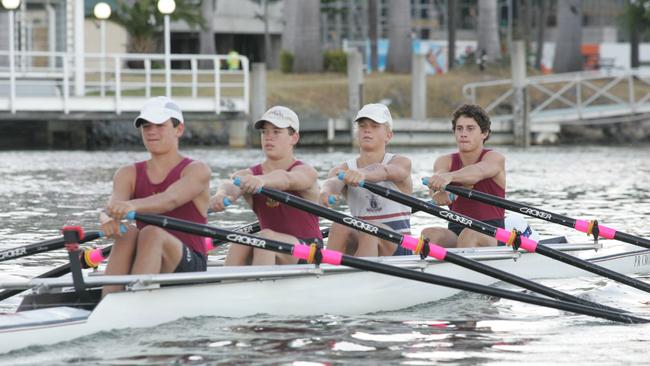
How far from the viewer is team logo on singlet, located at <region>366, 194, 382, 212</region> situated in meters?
11.3

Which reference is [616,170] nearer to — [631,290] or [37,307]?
[631,290]

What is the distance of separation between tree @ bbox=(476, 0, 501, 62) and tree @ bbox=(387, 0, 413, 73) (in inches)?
97.9

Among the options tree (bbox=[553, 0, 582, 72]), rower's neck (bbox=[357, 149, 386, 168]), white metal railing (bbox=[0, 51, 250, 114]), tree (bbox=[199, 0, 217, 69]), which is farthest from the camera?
tree (bbox=[199, 0, 217, 69])

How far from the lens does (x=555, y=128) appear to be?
130 feet

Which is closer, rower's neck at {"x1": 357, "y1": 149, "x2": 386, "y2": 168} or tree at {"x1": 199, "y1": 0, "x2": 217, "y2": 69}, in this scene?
rower's neck at {"x1": 357, "y1": 149, "x2": 386, "y2": 168}

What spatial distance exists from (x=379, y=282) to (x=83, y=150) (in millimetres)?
25694

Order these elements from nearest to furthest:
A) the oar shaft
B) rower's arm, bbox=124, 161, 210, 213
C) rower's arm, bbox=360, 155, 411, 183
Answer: rower's arm, bbox=124, 161, 210, 213
rower's arm, bbox=360, 155, 411, 183
the oar shaft

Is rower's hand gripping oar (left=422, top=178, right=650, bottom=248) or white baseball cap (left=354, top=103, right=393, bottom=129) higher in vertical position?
white baseball cap (left=354, top=103, right=393, bottom=129)

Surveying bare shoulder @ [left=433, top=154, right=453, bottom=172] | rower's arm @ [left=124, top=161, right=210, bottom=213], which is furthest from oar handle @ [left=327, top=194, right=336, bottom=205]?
rower's arm @ [left=124, top=161, right=210, bottom=213]

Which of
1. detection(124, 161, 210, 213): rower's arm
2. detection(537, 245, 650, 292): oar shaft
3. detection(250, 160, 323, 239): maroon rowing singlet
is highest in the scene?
detection(124, 161, 210, 213): rower's arm

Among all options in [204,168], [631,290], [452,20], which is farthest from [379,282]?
[452,20]

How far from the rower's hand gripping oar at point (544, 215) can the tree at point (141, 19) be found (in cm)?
3470

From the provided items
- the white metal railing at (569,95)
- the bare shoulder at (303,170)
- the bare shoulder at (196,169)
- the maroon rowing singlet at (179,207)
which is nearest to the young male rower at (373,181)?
the bare shoulder at (303,170)

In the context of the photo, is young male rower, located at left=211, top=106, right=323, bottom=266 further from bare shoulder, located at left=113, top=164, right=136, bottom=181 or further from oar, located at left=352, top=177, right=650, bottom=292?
oar, located at left=352, top=177, right=650, bottom=292
